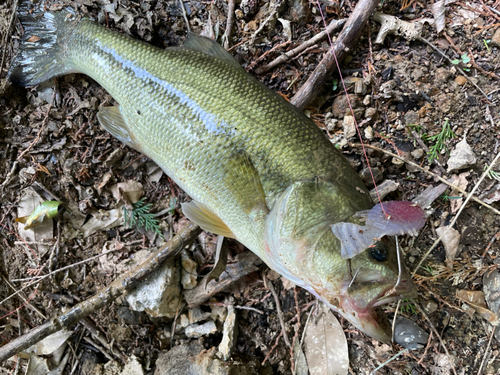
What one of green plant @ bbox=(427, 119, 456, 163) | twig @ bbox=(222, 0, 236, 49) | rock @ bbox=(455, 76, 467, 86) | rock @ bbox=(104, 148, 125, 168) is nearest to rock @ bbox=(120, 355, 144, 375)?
rock @ bbox=(104, 148, 125, 168)

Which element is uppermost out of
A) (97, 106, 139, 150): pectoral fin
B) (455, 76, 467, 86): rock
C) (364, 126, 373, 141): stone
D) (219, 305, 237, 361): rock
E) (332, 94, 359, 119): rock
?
(455, 76, 467, 86): rock

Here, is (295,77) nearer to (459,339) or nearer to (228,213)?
(228,213)

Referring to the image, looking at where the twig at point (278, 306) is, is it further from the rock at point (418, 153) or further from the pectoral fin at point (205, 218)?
the rock at point (418, 153)

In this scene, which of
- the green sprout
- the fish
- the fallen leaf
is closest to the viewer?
the fish

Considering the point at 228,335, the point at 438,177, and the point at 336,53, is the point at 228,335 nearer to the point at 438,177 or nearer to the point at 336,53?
the point at 438,177

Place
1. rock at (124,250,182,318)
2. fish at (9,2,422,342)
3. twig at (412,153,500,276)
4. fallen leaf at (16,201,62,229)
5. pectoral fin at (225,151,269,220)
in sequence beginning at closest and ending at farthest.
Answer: fish at (9,2,422,342), pectoral fin at (225,151,269,220), twig at (412,153,500,276), rock at (124,250,182,318), fallen leaf at (16,201,62,229)

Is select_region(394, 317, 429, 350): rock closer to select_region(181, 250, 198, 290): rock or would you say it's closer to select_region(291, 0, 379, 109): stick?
select_region(181, 250, 198, 290): rock

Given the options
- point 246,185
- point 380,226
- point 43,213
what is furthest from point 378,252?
point 43,213
